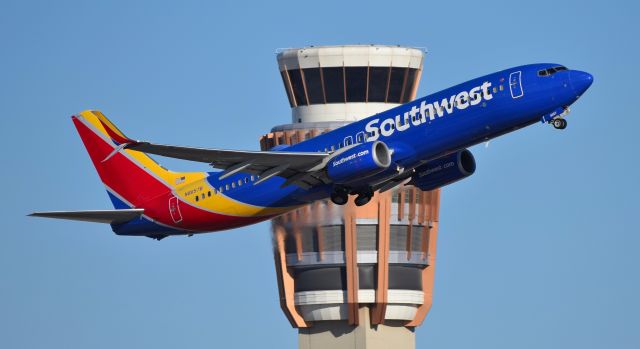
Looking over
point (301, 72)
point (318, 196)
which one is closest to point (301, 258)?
point (301, 72)

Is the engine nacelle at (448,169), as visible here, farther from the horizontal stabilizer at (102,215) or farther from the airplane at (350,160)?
the horizontal stabilizer at (102,215)

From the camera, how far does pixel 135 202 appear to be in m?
Result: 103

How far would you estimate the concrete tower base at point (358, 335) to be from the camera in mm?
149250

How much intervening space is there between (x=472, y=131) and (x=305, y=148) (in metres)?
10.3

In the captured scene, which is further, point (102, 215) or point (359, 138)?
point (102, 215)

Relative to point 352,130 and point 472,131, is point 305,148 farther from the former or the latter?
point 472,131

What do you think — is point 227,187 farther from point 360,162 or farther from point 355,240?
point 355,240

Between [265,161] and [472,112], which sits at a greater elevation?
[472,112]

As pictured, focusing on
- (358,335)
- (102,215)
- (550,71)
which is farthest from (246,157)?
(358,335)

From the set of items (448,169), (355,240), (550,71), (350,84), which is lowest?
(448,169)

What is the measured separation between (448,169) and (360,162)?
9.32 meters

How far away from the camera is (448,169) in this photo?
96.0 m

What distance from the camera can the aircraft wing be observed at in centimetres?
8888

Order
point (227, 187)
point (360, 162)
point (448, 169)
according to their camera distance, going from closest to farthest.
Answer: point (360, 162), point (448, 169), point (227, 187)
